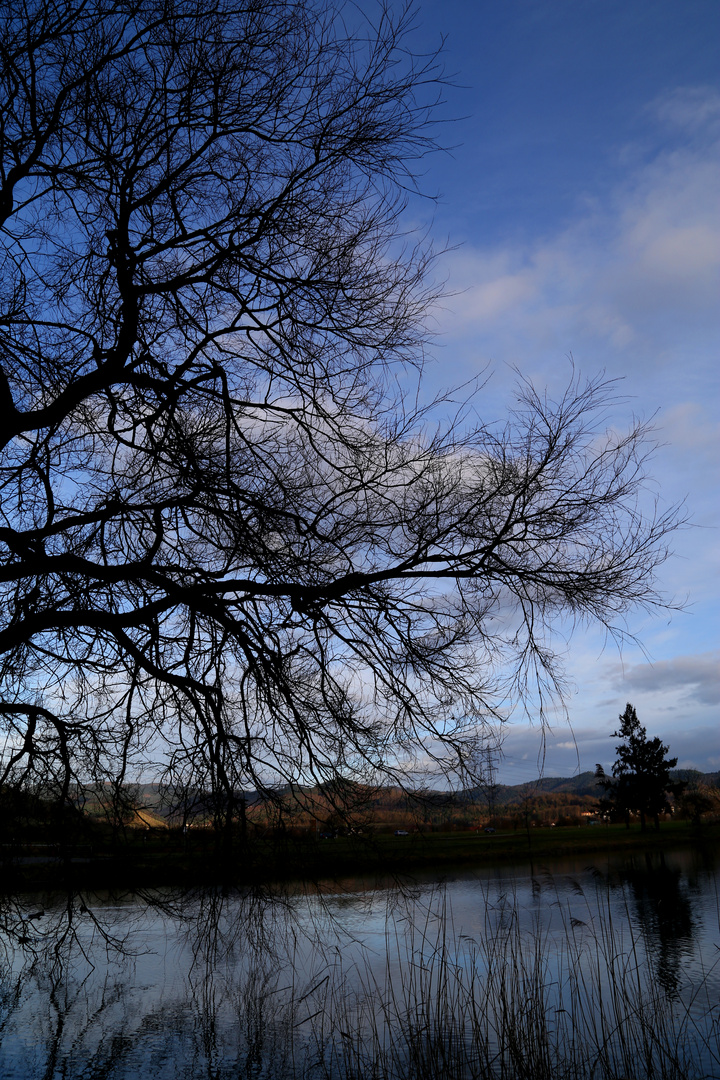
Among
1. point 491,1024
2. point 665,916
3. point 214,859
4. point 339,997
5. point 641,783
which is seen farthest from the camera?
point 641,783

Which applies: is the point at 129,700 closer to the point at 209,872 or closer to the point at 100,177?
the point at 209,872

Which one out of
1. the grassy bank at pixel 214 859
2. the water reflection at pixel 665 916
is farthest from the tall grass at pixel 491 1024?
the grassy bank at pixel 214 859

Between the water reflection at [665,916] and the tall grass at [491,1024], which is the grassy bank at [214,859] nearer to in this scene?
the tall grass at [491,1024]

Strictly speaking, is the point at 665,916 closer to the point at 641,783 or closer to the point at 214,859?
the point at 214,859

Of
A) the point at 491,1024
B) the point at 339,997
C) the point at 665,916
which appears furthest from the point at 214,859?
the point at 665,916

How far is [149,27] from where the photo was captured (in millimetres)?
3590

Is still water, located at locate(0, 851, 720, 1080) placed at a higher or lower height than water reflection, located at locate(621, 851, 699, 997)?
higher

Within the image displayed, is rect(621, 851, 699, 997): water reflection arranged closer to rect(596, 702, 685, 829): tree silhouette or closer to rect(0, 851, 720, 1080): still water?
rect(0, 851, 720, 1080): still water

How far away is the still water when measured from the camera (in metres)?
4.34

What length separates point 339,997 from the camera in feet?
25.3

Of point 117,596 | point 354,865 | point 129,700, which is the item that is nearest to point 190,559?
point 117,596

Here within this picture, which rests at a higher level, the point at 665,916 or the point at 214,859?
the point at 214,859

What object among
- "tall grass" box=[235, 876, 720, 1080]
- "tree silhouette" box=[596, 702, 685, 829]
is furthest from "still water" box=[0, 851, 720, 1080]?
"tree silhouette" box=[596, 702, 685, 829]

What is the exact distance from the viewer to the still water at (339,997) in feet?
14.2
